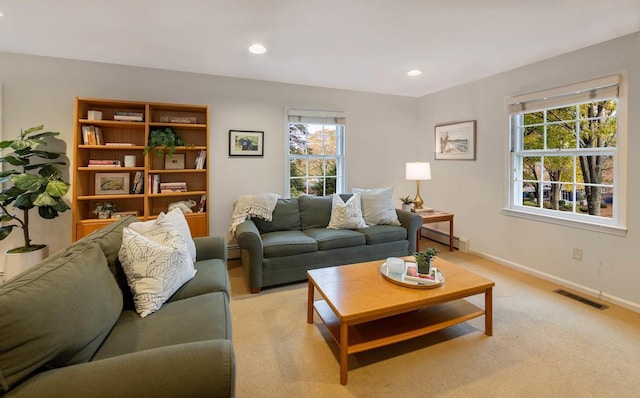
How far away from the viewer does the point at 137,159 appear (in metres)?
3.41

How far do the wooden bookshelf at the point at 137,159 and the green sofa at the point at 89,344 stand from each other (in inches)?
80.4

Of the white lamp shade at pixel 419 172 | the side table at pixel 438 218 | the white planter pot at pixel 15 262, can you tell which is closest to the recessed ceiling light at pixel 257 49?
the white lamp shade at pixel 419 172

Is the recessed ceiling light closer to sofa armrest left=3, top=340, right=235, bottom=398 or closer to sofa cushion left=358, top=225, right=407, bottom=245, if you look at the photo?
sofa cushion left=358, top=225, right=407, bottom=245

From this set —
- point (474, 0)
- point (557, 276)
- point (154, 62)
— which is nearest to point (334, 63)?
point (474, 0)

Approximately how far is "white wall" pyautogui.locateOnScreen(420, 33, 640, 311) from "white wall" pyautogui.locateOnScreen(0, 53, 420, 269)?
65cm

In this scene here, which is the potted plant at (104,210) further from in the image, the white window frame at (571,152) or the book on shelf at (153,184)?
the white window frame at (571,152)

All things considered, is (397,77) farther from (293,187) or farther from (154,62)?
(154,62)

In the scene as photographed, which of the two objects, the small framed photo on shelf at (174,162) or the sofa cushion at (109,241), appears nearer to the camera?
the sofa cushion at (109,241)

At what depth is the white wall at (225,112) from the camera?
3.04m

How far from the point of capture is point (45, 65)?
3049mm

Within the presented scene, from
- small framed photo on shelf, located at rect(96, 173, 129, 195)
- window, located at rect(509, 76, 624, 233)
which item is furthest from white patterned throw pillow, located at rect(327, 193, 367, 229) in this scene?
small framed photo on shelf, located at rect(96, 173, 129, 195)

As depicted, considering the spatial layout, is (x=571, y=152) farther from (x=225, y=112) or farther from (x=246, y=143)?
(x=225, y=112)

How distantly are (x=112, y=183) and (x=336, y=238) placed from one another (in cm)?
258

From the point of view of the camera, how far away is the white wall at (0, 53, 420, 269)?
9.96 feet
